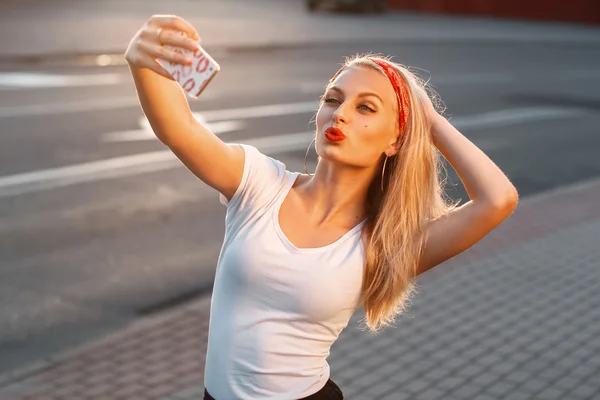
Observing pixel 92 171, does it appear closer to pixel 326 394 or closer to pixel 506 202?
pixel 326 394

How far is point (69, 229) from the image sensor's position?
351 inches

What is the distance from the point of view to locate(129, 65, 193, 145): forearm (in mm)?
2592

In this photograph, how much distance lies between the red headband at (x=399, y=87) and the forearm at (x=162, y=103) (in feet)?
1.98

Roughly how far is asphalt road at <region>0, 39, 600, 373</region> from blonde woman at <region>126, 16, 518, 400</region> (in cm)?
356

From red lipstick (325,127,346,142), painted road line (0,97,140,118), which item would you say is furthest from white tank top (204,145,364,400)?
painted road line (0,97,140,118)

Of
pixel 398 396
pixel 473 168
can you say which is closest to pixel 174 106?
pixel 473 168

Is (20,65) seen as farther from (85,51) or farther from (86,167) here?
(86,167)

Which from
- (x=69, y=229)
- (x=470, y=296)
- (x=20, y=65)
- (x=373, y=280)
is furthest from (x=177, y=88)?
(x=20, y=65)

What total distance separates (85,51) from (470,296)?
48.0ft

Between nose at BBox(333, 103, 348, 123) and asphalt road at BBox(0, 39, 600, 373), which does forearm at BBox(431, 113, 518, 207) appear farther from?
asphalt road at BBox(0, 39, 600, 373)

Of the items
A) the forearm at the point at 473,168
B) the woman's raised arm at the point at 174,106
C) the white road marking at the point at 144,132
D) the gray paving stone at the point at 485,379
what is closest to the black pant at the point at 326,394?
the woman's raised arm at the point at 174,106

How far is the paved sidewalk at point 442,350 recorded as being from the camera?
5.73 meters

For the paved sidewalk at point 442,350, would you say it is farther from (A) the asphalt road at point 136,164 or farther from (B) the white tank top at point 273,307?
(B) the white tank top at point 273,307

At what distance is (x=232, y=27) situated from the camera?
27562mm
